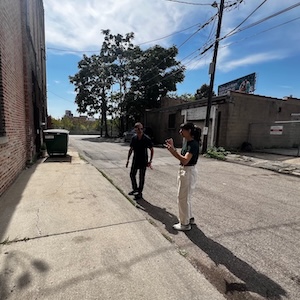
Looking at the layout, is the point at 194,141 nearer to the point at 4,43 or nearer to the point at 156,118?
the point at 4,43

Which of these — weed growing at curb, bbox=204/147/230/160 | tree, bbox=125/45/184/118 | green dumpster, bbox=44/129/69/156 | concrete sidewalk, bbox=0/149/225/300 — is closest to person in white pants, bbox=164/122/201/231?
concrete sidewalk, bbox=0/149/225/300

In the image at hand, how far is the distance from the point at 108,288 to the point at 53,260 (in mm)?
811

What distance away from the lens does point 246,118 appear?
14.7m

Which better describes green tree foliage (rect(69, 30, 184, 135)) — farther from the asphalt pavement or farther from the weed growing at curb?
the asphalt pavement

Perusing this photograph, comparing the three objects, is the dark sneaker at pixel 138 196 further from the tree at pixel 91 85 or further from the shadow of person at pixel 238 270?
the tree at pixel 91 85

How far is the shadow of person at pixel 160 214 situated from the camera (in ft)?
12.3

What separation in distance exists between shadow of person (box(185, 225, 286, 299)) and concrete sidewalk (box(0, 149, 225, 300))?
0.40 metres

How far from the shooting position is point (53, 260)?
253cm

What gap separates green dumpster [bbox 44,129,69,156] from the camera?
32.7 feet

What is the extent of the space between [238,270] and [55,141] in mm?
9415

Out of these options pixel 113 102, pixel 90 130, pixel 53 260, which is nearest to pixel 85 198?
pixel 53 260

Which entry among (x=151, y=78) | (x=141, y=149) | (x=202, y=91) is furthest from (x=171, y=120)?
(x=202, y=91)

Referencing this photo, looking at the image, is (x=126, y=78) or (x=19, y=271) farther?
(x=126, y=78)

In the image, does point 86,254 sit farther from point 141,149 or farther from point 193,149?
point 141,149
